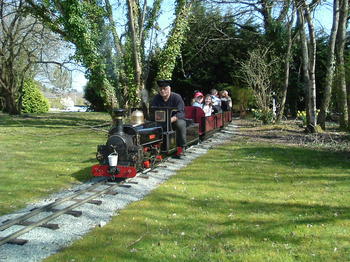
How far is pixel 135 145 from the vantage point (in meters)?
8.53

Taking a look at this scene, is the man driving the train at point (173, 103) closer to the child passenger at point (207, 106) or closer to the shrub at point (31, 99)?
the child passenger at point (207, 106)

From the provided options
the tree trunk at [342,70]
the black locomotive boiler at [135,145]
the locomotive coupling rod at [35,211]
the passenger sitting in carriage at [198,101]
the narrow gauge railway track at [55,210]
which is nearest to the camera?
the narrow gauge railway track at [55,210]

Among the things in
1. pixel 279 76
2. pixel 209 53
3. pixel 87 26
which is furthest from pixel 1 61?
pixel 279 76

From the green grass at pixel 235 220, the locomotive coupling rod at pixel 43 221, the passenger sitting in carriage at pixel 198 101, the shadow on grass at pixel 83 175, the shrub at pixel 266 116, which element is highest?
the passenger sitting in carriage at pixel 198 101

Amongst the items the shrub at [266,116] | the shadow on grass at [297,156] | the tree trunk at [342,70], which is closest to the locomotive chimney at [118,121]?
the shadow on grass at [297,156]

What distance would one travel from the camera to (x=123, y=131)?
28.2 ft

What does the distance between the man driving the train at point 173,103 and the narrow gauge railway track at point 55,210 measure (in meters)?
2.65

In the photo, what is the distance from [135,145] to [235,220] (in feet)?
10.4

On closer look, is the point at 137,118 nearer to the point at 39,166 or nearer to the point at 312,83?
the point at 39,166

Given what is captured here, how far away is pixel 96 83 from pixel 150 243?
15983mm

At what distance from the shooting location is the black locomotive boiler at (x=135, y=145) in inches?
324

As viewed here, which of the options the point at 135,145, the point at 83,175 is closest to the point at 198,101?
the point at 83,175

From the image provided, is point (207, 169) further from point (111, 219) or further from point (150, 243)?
point (150, 243)

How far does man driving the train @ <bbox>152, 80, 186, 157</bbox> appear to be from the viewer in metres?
10.3
